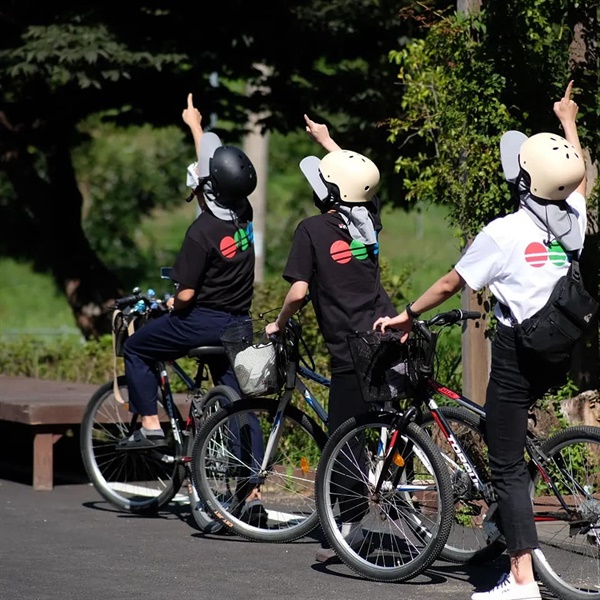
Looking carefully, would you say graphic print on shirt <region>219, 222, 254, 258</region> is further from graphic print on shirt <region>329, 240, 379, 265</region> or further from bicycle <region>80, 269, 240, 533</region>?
graphic print on shirt <region>329, 240, 379, 265</region>

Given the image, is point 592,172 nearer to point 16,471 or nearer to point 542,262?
point 542,262

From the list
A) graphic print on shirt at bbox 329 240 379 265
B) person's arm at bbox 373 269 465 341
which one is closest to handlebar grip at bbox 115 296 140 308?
graphic print on shirt at bbox 329 240 379 265

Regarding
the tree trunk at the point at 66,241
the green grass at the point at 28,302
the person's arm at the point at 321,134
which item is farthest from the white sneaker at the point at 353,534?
the green grass at the point at 28,302

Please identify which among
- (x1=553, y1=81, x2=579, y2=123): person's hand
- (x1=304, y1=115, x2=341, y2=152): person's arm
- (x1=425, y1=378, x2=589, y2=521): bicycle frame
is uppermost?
(x1=553, y1=81, x2=579, y2=123): person's hand

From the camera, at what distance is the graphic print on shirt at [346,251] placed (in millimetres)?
6410

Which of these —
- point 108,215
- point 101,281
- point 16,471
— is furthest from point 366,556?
point 108,215

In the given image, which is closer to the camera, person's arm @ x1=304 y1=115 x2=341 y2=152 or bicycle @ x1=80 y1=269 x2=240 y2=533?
person's arm @ x1=304 y1=115 x2=341 y2=152

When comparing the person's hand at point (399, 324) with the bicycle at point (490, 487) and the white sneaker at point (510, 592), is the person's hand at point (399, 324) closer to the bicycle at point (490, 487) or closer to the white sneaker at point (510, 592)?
the bicycle at point (490, 487)

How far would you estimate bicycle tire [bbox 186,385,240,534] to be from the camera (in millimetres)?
7148

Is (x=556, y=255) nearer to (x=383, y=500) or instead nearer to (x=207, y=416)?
(x=383, y=500)

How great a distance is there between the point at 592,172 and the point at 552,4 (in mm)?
989

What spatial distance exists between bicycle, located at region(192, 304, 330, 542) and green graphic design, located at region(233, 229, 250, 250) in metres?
0.51

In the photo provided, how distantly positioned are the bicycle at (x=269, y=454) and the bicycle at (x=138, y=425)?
160mm

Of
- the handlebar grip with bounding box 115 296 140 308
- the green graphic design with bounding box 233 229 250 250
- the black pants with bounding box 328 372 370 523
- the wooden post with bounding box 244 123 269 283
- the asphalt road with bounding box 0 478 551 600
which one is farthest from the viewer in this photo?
the wooden post with bounding box 244 123 269 283
